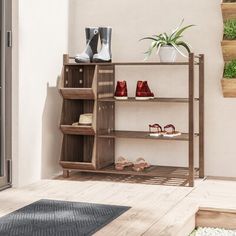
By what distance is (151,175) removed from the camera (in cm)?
426

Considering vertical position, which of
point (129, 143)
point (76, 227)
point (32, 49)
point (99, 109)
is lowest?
point (76, 227)

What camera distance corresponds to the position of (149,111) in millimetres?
4742

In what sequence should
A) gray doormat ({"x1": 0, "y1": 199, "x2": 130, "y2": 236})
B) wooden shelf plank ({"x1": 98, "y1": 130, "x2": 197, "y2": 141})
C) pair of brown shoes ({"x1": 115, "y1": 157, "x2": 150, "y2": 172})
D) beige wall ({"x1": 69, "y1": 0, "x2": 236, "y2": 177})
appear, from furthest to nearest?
beige wall ({"x1": 69, "y1": 0, "x2": 236, "y2": 177}) < pair of brown shoes ({"x1": 115, "y1": 157, "x2": 150, "y2": 172}) < wooden shelf plank ({"x1": 98, "y1": 130, "x2": 197, "y2": 141}) < gray doormat ({"x1": 0, "y1": 199, "x2": 130, "y2": 236})

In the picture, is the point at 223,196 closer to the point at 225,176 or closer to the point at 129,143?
the point at 225,176

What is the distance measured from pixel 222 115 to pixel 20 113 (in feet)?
5.39

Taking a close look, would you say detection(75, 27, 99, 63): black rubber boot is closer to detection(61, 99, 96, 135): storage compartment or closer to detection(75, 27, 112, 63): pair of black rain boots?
detection(75, 27, 112, 63): pair of black rain boots

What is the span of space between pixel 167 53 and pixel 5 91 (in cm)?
127

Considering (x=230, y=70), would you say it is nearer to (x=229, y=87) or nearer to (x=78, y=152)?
(x=229, y=87)

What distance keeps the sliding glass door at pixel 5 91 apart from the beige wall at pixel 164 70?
98 cm

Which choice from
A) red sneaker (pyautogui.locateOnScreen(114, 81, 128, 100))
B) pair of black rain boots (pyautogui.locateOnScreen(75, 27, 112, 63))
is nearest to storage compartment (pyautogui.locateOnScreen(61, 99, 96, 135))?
red sneaker (pyautogui.locateOnScreen(114, 81, 128, 100))

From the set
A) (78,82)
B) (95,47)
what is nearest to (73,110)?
(78,82)

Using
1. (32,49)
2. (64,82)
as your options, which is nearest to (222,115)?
(64,82)

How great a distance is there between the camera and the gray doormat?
2938mm

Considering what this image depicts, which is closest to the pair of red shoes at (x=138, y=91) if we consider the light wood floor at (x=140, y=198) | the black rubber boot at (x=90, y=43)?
the black rubber boot at (x=90, y=43)
